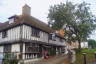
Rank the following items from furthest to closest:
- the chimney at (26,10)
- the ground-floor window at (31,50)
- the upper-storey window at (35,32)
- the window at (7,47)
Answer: the chimney at (26,10) → the upper-storey window at (35,32) → the window at (7,47) → the ground-floor window at (31,50)

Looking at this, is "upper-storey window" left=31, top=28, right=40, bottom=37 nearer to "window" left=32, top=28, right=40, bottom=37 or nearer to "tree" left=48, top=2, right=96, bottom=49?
"window" left=32, top=28, right=40, bottom=37

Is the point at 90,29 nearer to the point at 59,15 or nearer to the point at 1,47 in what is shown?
the point at 59,15

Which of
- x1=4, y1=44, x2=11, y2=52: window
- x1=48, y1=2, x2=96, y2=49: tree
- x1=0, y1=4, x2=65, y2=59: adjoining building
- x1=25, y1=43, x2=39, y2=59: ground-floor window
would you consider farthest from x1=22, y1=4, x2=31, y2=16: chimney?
x1=4, y1=44, x2=11, y2=52: window

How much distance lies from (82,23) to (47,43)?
7.34m

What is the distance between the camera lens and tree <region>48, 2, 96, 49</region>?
32062mm

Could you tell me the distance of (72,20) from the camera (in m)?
32.0

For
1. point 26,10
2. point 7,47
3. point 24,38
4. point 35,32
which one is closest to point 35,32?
point 35,32

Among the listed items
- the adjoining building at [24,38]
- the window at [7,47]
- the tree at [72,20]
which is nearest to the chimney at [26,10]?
the adjoining building at [24,38]

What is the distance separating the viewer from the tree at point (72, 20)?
3206 cm

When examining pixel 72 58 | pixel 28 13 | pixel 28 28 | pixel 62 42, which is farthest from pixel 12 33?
pixel 62 42

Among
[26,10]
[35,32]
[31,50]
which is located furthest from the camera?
[26,10]

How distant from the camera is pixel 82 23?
3297 centimetres

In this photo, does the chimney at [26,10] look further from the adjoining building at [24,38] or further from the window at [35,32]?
the window at [35,32]

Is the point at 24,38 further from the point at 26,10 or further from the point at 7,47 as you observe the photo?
the point at 26,10
